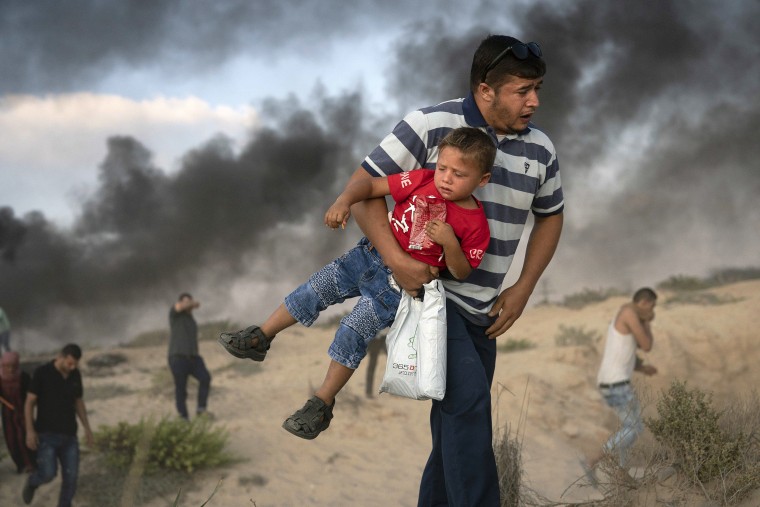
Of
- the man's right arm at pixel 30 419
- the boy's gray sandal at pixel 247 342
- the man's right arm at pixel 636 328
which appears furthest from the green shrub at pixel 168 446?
the boy's gray sandal at pixel 247 342

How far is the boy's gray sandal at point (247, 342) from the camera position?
3.58m

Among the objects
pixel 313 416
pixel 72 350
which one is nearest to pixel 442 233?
pixel 313 416

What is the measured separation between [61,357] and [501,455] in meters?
5.53

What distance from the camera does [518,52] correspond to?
3.28 m

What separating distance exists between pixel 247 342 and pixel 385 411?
325 inches

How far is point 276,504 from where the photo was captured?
9.01 metres

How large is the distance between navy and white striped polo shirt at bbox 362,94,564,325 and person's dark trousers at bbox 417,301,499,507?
0.38 ft

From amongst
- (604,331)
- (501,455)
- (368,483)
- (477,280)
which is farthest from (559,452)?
(477,280)

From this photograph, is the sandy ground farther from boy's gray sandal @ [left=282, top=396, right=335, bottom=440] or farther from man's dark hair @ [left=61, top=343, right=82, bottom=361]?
boy's gray sandal @ [left=282, top=396, right=335, bottom=440]

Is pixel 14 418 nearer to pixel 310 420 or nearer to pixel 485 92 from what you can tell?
pixel 310 420

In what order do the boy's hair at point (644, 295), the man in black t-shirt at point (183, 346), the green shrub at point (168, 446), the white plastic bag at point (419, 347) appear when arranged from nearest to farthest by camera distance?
the white plastic bag at point (419, 347)
the boy's hair at point (644, 295)
the green shrub at point (168, 446)
the man in black t-shirt at point (183, 346)

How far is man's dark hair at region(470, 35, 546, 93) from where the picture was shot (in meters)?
3.29

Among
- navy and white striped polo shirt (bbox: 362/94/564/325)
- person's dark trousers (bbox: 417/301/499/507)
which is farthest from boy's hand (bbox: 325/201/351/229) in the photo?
person's dark trousers (bbox: 417/301/499/507)

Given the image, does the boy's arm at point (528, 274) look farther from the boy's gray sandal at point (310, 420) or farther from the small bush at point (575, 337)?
the small bush at point (575, 337)
